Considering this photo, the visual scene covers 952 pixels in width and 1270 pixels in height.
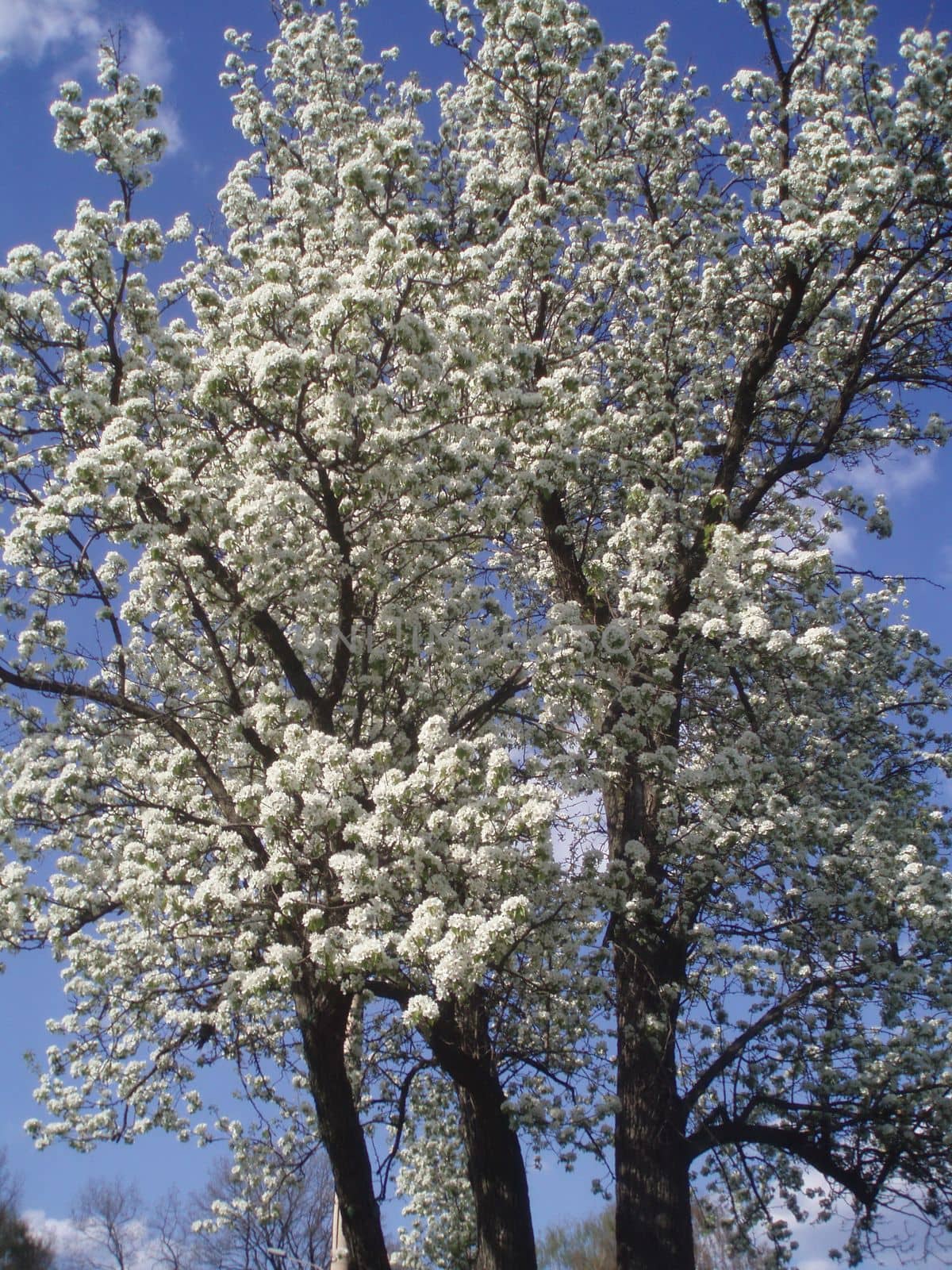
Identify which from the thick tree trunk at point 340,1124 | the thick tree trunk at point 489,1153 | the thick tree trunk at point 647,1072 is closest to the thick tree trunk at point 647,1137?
the thick tree trunk at point 647,1072

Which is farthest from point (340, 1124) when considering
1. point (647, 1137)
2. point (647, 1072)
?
point (647, 1072)

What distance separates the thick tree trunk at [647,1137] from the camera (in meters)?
9.90

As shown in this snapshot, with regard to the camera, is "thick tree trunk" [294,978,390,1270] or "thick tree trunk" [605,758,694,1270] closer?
"thick tree trunk" [294,978,390,1270]

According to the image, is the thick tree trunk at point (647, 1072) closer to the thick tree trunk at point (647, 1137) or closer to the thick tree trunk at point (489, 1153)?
the thick tree trunk at point (647, 1137)

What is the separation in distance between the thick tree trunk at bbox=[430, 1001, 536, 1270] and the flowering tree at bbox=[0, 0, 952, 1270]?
47mm

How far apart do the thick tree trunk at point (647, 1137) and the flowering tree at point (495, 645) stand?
4 cm

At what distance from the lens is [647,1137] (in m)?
10.3

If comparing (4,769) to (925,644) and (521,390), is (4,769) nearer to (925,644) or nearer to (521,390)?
(521,390)

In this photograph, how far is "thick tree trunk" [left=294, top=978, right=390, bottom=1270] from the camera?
9211 millimetres

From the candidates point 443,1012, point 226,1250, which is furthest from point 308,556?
point 226,1250

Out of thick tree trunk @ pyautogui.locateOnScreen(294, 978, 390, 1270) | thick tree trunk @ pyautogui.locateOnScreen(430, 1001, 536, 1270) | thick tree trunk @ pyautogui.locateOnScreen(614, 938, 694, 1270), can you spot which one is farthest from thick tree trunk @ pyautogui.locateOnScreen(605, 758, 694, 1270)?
thick tree trunk @ pyautogui.locateOnScreen(294, 978, 390, 1270)

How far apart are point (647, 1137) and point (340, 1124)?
3.01 meters

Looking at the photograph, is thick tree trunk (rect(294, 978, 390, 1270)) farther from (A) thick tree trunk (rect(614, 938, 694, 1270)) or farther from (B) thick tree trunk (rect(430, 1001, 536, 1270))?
(A) thick tree trunk (rect(614, 938, 694, 1270))

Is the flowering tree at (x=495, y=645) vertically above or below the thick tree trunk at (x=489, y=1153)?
above
